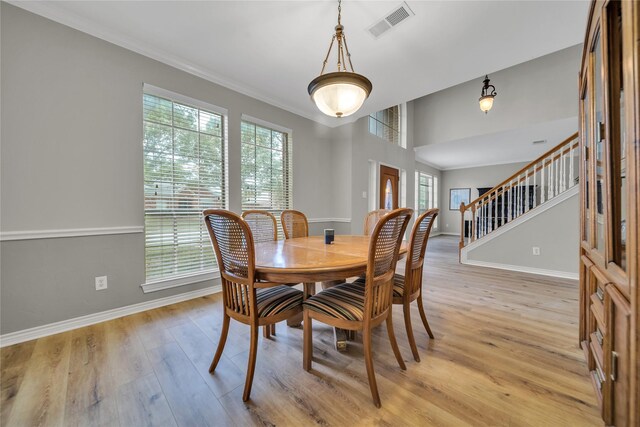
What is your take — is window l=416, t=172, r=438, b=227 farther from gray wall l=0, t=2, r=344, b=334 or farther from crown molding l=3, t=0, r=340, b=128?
gray wall l=0, t=2, r=344, b=334

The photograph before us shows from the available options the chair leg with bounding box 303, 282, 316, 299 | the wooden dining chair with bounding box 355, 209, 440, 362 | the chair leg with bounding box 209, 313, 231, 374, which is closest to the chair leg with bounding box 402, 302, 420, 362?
the wooden dining chair with bounding box 355, 209, 440, 362

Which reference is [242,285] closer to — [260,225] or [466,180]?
[260,225]

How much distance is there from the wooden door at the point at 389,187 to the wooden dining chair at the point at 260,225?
3568 millimetres

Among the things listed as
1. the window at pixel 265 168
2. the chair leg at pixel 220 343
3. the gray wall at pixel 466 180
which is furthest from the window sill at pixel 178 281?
the gray wall at pixel 466 180

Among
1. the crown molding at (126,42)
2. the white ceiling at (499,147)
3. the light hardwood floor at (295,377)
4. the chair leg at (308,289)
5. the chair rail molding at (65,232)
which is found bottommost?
the light hardwood floor at (295,377)

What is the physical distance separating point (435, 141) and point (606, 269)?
18.4 ft

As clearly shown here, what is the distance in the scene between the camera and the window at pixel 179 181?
8.07 feet

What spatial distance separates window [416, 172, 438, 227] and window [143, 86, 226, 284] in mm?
6694

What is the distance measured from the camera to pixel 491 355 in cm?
163

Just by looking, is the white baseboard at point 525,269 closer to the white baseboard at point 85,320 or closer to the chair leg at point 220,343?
the chair leg at point 220,343

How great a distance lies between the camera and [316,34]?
7.30ft

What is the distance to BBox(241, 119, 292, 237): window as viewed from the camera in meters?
3.25

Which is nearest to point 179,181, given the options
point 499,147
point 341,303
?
point 341,303

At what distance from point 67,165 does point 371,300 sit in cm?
263
